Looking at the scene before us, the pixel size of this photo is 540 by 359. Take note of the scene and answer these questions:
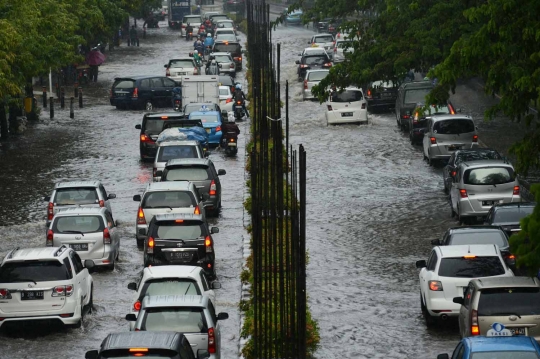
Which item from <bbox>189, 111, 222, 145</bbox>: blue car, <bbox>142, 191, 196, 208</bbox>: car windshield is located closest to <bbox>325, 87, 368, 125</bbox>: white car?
<bbox>189, 111, 222, 145</bbox>: blue car

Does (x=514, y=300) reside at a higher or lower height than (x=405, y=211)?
higher

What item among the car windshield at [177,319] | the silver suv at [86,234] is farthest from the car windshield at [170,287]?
the silver suv at [86,234]

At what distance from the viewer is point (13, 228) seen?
107 feet

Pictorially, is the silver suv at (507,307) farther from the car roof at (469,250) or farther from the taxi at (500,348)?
the taxi at (500,348)

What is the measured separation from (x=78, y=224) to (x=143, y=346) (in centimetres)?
1326

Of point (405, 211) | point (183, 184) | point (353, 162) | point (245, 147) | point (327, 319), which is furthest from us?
point (245, 147)

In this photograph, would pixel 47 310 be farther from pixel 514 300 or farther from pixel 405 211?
pixel 405 211

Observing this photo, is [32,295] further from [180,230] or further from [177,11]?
[177,11]

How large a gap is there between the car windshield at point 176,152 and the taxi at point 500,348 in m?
22.6

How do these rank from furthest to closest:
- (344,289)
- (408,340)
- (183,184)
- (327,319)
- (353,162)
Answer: (353,162)
(183,184)
(344,289)
(327,319)
(408,340)

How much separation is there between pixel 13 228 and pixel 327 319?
1170cm

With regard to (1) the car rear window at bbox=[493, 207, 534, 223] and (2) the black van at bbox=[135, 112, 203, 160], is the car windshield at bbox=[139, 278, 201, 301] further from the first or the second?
(2) the black van at bbox=[135, 112, 203, 160]

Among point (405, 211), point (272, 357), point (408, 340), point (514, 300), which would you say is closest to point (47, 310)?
point (272, 357)

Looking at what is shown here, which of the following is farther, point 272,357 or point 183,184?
point 183,184
